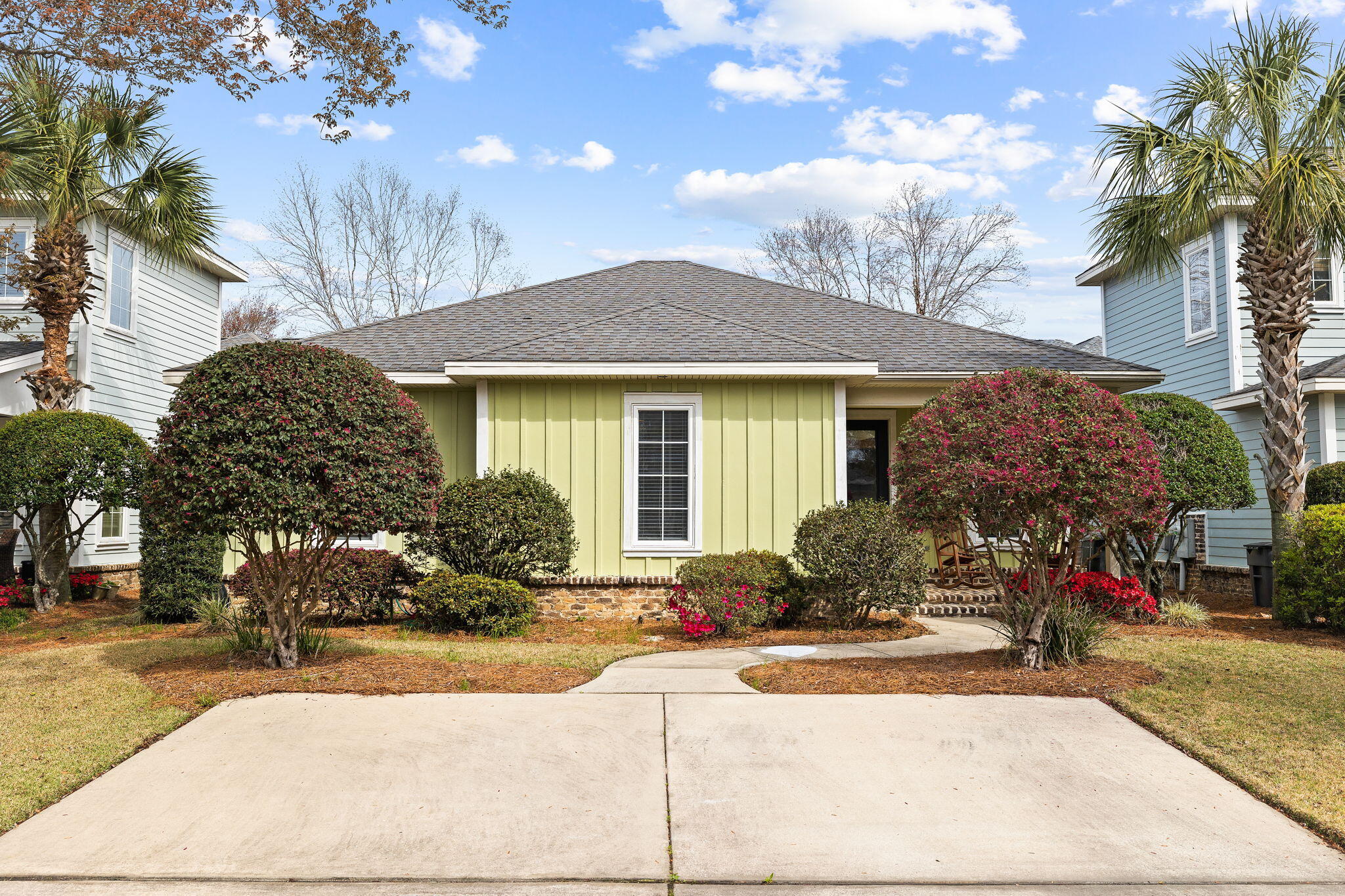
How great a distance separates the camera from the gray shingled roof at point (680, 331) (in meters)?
10.5

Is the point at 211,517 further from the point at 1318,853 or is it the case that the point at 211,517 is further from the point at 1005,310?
the point at 1005,310

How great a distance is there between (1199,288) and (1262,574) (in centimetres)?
619

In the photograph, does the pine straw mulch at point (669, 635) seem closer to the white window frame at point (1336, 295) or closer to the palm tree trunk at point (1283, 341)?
the palm tree trunk at point (1283, 341)

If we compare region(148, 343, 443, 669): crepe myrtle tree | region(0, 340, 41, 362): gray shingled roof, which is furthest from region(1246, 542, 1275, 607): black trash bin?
region(0, 340, 41, 362): gray shingled roof

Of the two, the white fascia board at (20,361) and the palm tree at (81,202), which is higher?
the palm tree at (81,202)

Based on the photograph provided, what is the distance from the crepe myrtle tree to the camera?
6031 millimetres

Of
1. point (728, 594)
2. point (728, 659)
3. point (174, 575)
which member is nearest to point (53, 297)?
point (174, 575)

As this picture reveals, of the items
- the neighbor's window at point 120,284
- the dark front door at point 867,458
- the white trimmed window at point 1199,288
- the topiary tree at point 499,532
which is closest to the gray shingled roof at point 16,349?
the neighbor's window at point 120,284

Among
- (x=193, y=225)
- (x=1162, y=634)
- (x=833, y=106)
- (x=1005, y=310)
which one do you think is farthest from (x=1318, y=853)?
(x=1005, y=310)

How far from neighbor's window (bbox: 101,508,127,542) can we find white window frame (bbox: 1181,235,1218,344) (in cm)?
1791

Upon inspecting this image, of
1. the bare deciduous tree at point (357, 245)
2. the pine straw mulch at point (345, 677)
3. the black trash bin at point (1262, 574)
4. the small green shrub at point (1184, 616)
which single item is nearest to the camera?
the pine straw mulch at point (345, 677)

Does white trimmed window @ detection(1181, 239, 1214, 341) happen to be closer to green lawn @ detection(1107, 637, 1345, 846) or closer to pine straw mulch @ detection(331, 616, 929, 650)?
green lawn @ detection(1107, 637, 1345, 846)

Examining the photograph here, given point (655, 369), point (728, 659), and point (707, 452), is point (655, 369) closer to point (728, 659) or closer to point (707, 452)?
point (707, 452)

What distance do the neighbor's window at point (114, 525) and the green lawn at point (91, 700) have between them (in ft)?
23.1
